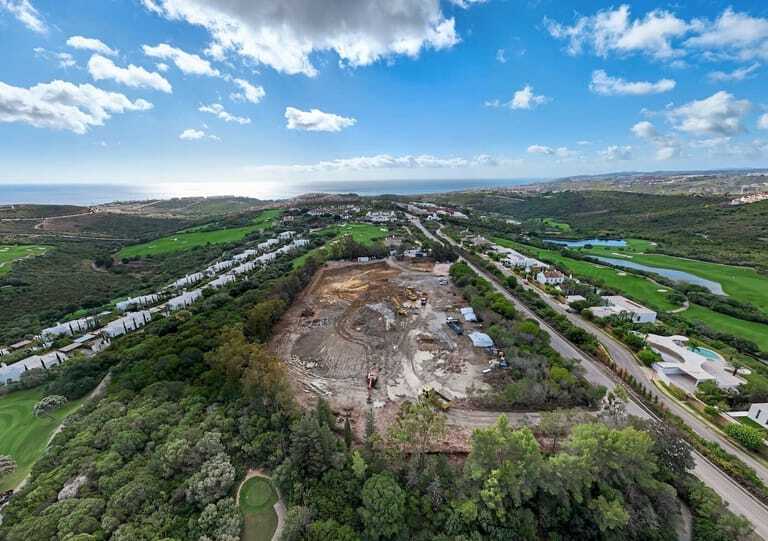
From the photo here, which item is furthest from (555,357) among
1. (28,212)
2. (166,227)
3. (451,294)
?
(28,212)

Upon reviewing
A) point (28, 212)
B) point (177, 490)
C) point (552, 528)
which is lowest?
point (552, 528)

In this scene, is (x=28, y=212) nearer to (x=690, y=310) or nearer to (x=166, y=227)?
(x=166, y=227)

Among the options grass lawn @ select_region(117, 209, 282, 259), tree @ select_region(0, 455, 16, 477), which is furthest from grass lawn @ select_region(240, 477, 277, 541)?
grass lawn @ select_region(117, 209, 282, 259)

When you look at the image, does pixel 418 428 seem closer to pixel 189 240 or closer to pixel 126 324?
pixel 126 324

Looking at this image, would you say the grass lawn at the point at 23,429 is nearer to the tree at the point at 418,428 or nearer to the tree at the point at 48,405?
the tree at the point at 48,405

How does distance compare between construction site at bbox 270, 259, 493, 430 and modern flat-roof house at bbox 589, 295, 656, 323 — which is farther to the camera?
modern flat-roof house at bbox 589, 295, 656, 323

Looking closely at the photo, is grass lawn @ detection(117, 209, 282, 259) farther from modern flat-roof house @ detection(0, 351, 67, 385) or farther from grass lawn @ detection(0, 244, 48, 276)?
modern flat-roof house @ detection(0, 351, 67, 385)

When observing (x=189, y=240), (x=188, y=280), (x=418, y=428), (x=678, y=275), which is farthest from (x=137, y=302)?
(x=678, y=275)

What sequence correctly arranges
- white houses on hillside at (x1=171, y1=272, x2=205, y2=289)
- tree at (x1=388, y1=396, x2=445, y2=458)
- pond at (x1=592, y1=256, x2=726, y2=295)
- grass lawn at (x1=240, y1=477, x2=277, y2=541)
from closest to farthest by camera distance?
grass lawn at (x1=240, y1=477, x2=277, y2=541) → tree at (x1=388, y1=396, x2=445, y2=458) → white houses on hillside at (x1=171, y1=272, x2=205, y2=289) → pond at (x1=592, y1=256, x2=726, y2=295)
